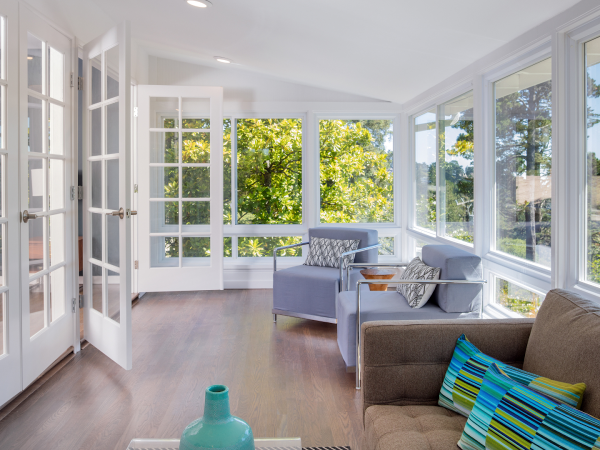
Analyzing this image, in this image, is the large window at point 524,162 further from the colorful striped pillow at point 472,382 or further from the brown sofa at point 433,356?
the colorful striped pillow at point 472,382

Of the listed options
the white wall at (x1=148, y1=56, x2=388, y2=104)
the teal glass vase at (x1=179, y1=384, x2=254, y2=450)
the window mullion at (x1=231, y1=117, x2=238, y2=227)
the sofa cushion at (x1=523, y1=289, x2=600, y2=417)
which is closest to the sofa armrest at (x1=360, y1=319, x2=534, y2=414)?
the sofa cushion at (x1=523, y1=289, x2=600, y2=417)

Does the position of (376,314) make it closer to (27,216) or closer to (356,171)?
(27,216)

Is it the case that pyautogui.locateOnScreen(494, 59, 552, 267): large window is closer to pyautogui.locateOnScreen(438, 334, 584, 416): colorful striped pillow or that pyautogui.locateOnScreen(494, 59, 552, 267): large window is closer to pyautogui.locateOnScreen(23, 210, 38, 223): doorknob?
pyautogui.locateOnScreen(438, 334, 584, 416): colorful striped pillow

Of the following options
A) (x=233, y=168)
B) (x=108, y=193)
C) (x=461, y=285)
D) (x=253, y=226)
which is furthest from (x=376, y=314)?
(x=233, y=168)

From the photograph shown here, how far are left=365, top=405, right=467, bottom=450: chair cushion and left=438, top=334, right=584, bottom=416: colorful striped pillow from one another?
5 cm

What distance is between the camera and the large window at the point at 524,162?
276 centimetres

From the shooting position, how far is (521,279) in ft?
9.64

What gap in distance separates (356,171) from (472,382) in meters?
4.41

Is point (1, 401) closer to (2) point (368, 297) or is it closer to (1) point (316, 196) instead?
(2) point (368, 297)

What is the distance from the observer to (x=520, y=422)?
4.08 feet

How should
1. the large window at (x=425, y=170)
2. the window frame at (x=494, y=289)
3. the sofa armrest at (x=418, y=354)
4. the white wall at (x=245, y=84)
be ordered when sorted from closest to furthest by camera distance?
the sofa armrest at (x=418, y=354) → the window frame at (x=494, y=289) → the large window at (x=425, y=170) → the white wall at (x=245, y=84)

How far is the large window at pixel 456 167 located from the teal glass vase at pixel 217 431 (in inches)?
124

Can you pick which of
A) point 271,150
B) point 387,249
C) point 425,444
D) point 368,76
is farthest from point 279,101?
point 425,444

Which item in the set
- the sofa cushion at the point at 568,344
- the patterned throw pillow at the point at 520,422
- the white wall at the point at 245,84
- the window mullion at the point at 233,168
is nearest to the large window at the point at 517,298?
the sofa cushion at the point at 568,344
